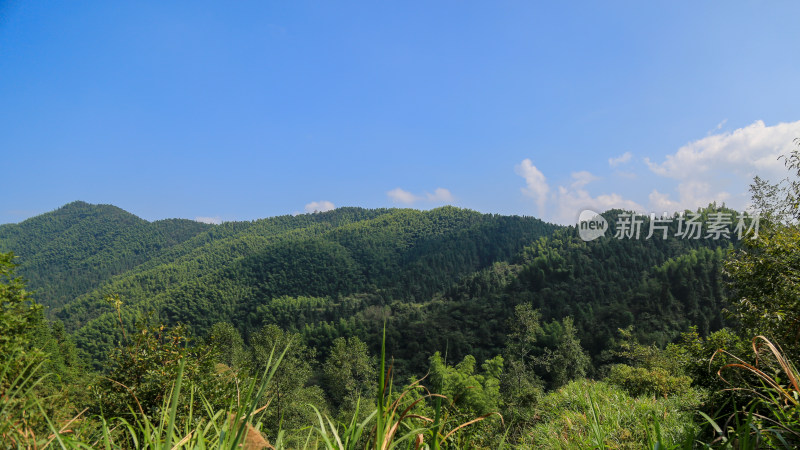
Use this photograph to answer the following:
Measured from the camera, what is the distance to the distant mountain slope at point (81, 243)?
412 ft

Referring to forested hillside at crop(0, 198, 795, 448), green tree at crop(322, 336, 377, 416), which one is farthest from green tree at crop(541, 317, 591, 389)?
green tree at crop(322, 336, 377, 416)

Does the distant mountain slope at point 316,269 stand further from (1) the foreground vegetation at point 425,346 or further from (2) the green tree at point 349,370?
(2) the green tree at point 349,370

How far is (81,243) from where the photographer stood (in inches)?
6339

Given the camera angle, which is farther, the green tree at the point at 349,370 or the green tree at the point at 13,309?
the green tree at the point at 349,370

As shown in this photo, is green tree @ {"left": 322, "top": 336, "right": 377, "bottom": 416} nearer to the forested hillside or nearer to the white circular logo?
the forested hillside

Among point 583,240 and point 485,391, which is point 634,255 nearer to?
point 583,240

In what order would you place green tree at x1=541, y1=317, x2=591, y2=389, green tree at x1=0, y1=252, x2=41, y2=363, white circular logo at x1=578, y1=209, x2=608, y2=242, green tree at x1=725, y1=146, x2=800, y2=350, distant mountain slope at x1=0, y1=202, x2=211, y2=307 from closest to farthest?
green tree at x1=725, y1=146, x2=800, y2=350
green tree at x1=0, y1=252, x2=41, y2=363
green tree at x1=541, y1=317, x2=591, y2=389
white circular logo at x1=578, y1=209, x2=608, y2=242
distant mountain slope at x1=0, y1=202, x2=211, y2=307

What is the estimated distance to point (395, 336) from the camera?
4950 centimetres

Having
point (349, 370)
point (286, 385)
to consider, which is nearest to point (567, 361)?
point (349, 370)

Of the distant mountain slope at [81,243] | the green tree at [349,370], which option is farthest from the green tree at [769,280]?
the distant mountain slope at [81,243]

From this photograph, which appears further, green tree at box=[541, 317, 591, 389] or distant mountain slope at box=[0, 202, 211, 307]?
distant mountain slope at box=[0, 202, 211, 307]

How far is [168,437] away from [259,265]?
107m

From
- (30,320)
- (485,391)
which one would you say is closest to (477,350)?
(485,391)

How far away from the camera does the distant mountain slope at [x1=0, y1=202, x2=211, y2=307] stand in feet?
412
